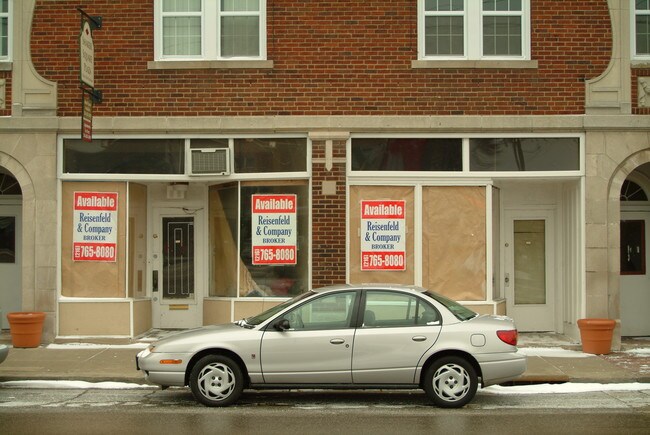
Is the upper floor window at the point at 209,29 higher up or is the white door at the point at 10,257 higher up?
the upper floor window at the point at 209,29

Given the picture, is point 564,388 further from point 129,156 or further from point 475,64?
point 129,156

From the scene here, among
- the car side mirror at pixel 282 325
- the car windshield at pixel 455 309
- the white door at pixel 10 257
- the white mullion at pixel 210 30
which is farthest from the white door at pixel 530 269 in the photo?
the white door at pixel 10 257

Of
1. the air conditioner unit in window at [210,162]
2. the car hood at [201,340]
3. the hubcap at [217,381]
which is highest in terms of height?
the air conditioner unit in window at [210,162]

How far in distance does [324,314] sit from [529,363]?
4.00 metres

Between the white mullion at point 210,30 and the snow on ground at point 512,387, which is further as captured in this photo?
the white mullion at point 210,30

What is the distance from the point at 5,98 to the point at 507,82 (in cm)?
837

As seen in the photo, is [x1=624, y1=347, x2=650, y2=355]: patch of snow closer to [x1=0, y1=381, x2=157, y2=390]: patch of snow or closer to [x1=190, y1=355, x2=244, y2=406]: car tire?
[x1=190, y1=355, x2=244, y2=406]: car tire

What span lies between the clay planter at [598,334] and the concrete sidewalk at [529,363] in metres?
0.14

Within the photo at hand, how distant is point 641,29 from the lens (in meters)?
13.7

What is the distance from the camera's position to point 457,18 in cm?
1370

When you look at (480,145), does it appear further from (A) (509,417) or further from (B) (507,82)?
(A) (509,417)

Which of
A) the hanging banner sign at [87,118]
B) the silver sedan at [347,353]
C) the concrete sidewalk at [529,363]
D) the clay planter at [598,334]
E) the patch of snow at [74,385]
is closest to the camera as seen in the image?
the silver sedan at [347,353]

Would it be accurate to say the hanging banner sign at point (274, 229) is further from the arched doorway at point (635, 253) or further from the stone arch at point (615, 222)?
the arched doorway at point (635, 253)

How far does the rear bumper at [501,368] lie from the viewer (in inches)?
358
